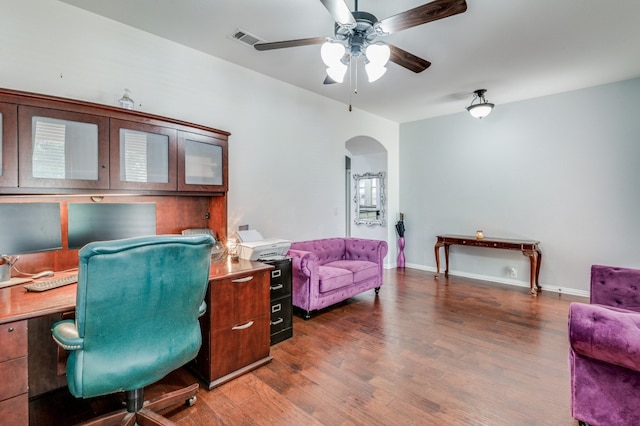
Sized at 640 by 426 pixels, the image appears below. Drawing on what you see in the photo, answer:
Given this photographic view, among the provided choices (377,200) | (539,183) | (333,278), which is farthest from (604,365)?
(377,200)

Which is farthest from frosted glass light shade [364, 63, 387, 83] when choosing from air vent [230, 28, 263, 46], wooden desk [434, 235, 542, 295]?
wooden desk [434, 235, 542, 295]

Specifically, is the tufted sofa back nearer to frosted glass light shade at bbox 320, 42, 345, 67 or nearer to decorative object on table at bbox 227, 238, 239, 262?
decorative object on table at bbox 227, 238, 239, 262

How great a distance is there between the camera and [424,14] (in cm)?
170

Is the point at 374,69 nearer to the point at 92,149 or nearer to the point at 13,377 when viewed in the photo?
the point at 92,149

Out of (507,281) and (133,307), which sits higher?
(133,307)

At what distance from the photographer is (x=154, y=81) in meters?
2.71

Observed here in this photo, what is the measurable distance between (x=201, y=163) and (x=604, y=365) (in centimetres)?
301

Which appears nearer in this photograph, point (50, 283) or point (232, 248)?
point (50, 283)

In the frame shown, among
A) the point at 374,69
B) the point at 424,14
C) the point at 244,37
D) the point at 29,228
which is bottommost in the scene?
the point at 29,228

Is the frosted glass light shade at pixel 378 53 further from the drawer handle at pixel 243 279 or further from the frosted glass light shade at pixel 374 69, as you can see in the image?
the drawer handle at pixel 243 279

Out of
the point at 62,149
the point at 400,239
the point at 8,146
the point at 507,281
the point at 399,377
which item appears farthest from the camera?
the point at 400,239

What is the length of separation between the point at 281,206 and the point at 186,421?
8.07 feet

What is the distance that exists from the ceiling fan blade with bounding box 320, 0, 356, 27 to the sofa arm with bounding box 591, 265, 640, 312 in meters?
2.73

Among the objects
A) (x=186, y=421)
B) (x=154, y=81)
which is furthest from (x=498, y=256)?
(x=154, y=81)
